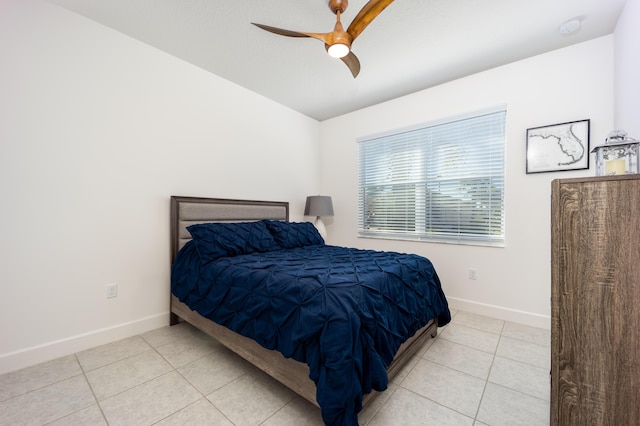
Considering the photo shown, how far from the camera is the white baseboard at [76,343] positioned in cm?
181

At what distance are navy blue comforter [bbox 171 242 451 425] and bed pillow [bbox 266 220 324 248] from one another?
0.68m

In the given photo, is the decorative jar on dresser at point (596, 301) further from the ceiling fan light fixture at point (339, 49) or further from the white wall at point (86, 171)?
the white wall at point (86, 171)

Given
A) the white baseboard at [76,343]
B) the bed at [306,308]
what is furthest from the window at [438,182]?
the white baseboard at [76,343]

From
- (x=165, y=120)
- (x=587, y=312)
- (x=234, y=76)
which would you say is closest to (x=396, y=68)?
(x=234, y=76)

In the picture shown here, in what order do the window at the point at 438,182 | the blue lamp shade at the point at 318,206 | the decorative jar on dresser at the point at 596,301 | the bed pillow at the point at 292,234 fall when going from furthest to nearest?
the blue lamp shade at the point at 318,206, the bed pillow at the point at 292,234, the window at the point at 438,182, the decorative jar on dresser at the point at 596,301

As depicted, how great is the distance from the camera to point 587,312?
0.94 m

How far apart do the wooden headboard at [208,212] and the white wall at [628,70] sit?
3.32 m

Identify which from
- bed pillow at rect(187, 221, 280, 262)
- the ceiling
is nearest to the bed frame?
bed pillow at rect(187, 221, 280, 262)

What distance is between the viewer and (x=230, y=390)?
5.36 ft

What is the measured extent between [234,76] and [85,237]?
2176 mm

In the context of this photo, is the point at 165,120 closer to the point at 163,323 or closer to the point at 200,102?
the point at 200,102

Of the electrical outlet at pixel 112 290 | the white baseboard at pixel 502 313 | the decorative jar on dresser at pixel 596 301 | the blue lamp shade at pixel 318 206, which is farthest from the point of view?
Result: the blue lamp shade at pixel 318 206

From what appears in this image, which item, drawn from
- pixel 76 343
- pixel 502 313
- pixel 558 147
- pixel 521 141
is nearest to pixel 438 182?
pixel 521 141

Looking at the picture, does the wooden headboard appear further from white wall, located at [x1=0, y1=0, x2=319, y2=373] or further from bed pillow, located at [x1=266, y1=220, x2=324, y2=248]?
bed pillow, located at [x1=266, y1=220, x2=324, y2=248]
